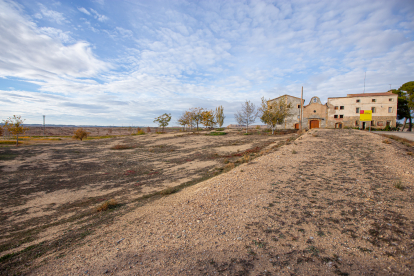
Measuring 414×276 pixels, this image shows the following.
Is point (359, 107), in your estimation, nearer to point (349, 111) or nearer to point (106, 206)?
point (349, 111)

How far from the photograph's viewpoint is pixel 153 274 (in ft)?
10.1

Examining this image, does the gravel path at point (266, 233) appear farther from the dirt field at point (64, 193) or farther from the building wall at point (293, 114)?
the building wall at point (293, 114)

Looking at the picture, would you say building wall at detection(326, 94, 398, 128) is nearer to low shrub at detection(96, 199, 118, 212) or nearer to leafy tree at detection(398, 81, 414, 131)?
leafy tree at detection(398, 81, 414, 131)

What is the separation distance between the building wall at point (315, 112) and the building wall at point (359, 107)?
118 cm

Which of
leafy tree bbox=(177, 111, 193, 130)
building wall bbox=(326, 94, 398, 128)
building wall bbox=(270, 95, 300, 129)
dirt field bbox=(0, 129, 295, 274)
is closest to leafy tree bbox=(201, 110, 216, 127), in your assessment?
leafy tree bbox=(177, 111, 193, 130)

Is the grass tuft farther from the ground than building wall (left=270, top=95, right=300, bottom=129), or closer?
closer

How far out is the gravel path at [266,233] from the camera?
10.6 ft

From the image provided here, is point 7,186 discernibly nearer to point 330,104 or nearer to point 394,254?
point 394,254

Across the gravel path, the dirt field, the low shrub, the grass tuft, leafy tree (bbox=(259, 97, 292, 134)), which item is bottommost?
the dirt field

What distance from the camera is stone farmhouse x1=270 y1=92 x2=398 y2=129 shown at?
3741 cm

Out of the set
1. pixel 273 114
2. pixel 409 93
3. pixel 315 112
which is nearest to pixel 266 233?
pixel 273 114

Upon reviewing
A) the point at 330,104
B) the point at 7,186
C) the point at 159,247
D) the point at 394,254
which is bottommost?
the point at 7,186

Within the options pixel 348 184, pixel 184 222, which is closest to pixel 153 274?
pixel 184 222

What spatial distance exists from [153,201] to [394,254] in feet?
22.9
